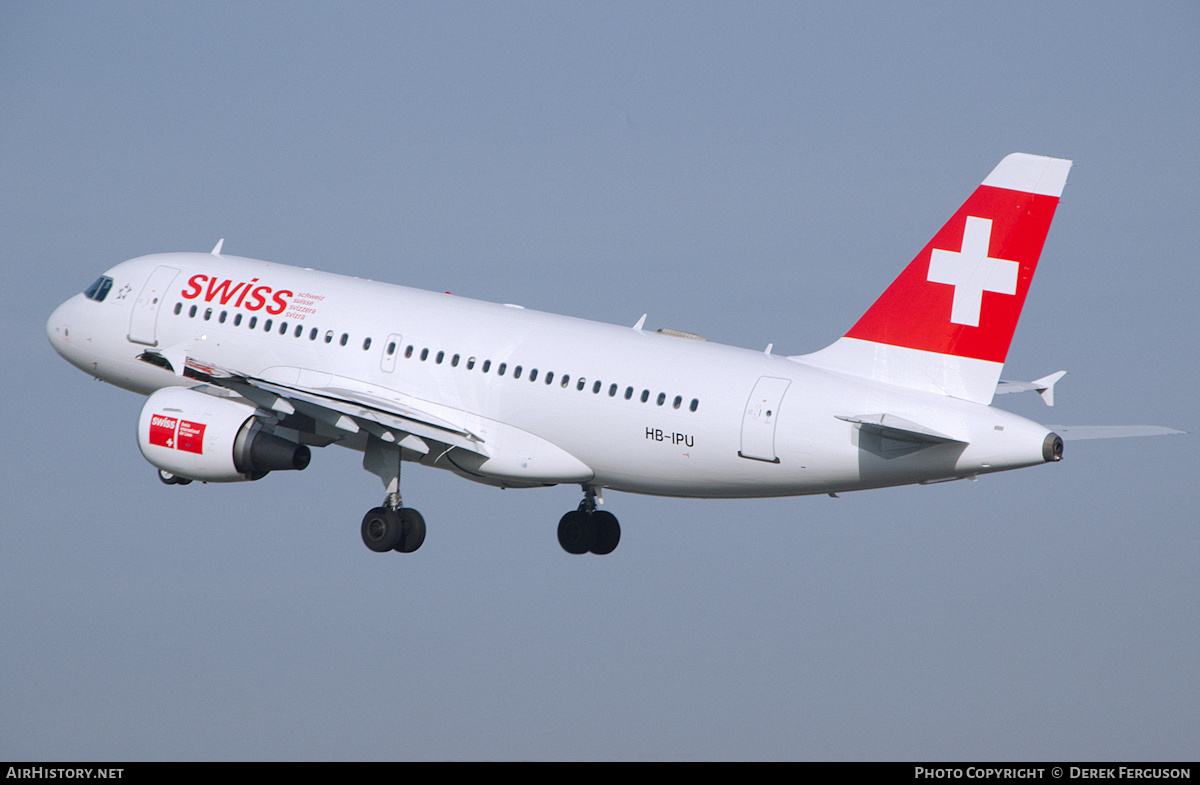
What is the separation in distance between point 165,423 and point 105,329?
519cm

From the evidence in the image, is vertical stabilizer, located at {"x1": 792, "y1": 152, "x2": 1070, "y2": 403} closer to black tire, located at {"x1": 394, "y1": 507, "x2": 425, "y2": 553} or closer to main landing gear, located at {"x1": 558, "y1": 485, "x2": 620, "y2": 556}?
main landing gear, located at {"x1": 558, "y1": 485, "x2": 620, "y2": 556}

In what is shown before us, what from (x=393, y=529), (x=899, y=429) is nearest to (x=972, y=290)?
(x=899, y=429)

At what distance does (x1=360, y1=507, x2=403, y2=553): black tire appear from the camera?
38.6 meters

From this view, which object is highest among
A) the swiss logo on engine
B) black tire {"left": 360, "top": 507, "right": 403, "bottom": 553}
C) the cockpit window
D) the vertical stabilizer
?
the cockpit window

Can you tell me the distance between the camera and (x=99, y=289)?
43188 mm

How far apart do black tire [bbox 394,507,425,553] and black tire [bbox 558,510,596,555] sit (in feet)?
15.4

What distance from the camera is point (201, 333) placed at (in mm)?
40500

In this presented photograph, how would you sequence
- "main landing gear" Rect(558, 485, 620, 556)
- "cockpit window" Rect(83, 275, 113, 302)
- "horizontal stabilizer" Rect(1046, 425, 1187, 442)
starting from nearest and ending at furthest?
"horizontal stabilizer" Rect(1046, 425, 1187, 442)
"main landing gear" Rect(558, 485, 620, 556)
"cockpit window" Rect(83, 275, 113, 302)

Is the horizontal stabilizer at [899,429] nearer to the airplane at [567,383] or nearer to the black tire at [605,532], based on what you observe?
the airplane at [567,383]

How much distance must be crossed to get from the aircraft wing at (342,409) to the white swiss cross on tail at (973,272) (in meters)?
10.9

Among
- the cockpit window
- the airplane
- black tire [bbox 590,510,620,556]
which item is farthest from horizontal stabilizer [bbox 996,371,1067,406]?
the cockpit window

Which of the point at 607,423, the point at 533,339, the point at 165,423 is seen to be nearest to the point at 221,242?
the point at 165,423

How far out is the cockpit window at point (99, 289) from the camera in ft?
141

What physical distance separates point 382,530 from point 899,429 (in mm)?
12646
